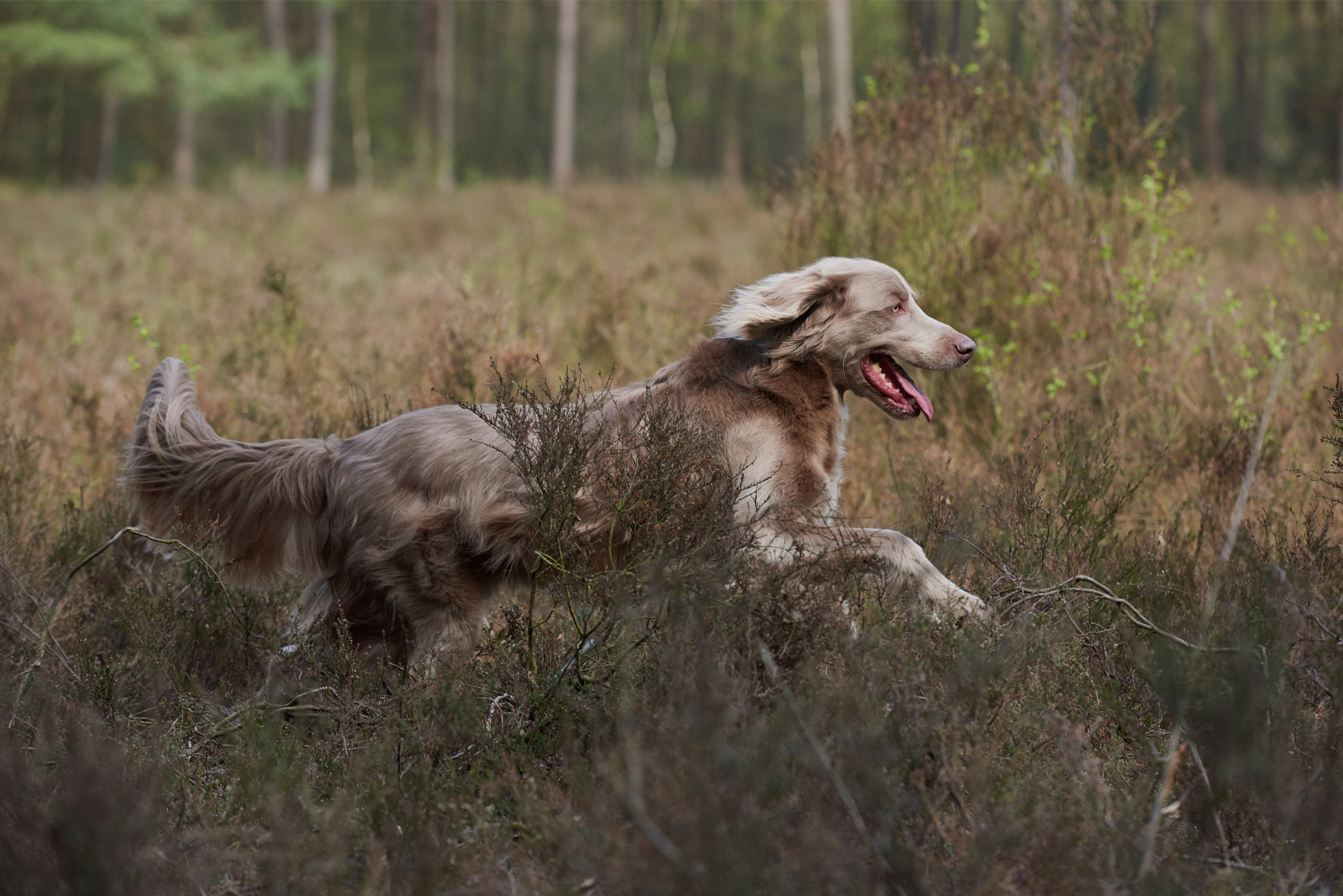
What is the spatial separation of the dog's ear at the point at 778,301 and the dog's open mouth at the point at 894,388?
0.32m

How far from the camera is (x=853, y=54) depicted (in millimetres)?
36562

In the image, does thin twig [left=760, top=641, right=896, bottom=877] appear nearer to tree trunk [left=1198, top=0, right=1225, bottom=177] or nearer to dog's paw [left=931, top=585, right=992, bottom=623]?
dog's paw [left=931, top=585, right=992, bottom=623]

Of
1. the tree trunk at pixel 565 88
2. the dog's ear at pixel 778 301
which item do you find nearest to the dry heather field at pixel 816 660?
the dog's ear at pixel 778 301

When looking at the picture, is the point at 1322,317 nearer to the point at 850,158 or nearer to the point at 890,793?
the point at 850,158

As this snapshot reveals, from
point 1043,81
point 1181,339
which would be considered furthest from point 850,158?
point 1181,339

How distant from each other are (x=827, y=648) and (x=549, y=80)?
53.5m

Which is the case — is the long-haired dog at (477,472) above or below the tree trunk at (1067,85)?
below

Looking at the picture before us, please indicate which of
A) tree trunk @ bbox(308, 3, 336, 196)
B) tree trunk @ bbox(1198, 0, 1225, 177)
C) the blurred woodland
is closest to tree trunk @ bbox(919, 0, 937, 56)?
the blurred woodland

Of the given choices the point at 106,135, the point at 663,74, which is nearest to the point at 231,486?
the point at 106,135

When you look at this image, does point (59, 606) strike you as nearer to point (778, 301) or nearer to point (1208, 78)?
point (778, 301)

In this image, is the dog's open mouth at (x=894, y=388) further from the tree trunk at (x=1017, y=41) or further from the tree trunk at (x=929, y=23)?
the tree trunk at (x=929, y=23)

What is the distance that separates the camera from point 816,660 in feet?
9.80

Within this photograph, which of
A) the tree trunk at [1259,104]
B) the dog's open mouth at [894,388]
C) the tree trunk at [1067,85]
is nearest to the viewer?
the dog's open mouth at [894,388]

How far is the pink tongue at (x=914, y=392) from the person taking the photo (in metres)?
4.10
